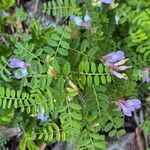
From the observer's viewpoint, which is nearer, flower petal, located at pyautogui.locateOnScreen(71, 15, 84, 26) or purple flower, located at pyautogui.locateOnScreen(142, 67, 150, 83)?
flower petal, located at pyautogui.locateOnScreen(71, 15, 84, 26)

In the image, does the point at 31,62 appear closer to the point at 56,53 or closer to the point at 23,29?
the point at 56,53

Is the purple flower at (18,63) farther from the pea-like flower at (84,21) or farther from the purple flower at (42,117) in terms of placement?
the pea-like flower at (84,21)

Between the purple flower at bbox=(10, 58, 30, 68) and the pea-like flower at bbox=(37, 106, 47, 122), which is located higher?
the purple flower at bbox=(10, 58, 30, 68)

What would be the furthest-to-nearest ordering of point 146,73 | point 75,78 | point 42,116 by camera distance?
1. point 146,73
2. point 42,116
3. point 75,78

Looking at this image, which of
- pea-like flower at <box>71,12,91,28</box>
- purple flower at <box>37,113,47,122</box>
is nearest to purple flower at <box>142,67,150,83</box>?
pea-like flower at <box>71,12,91,28</box>

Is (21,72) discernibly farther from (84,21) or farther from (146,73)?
(146,73)

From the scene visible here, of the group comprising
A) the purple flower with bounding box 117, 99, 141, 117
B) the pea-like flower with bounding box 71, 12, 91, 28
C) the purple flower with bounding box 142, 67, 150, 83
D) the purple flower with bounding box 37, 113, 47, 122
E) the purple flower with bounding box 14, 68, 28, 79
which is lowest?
the purple flower with bounding box 37, 113, 47, 122

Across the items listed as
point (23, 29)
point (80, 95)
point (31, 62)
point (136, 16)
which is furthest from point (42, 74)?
point (23, 29)

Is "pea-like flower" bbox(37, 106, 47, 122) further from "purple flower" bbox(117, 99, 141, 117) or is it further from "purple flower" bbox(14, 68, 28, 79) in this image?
"purple flower" bbox(117, 99, 141, 117)

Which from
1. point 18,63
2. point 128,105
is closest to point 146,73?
point 128,105

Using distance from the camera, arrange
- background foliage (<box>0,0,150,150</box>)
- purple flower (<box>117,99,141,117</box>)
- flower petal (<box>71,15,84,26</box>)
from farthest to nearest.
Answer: flower petal (<box>71,15,84,26</box>), purple flower (<box>117,99,141,117</box>), background foliage (<box>0,0,150,150</box>)

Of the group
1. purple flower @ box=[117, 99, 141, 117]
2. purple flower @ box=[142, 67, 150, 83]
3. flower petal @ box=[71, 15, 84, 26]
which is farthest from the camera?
purple flower @ box=[142, 67, 150, 83]
